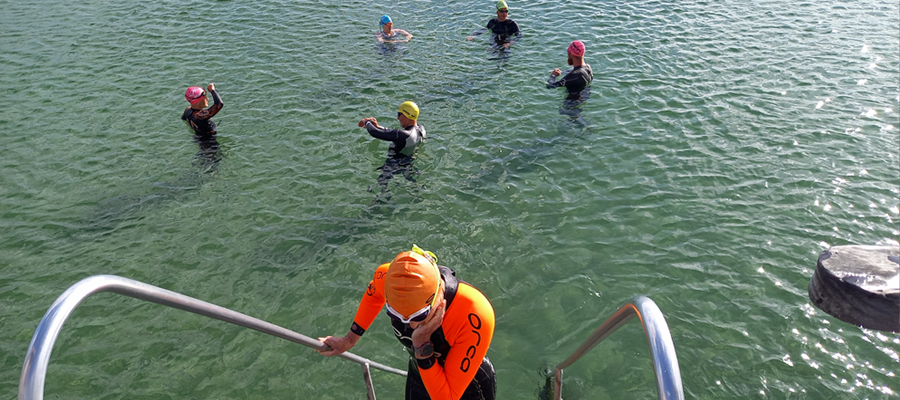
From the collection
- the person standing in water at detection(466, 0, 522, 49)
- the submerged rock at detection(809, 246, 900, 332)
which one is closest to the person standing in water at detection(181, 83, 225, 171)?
the person standing in water at detection(466, 0, 522, 49)

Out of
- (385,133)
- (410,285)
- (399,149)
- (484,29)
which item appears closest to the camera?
(410,285)

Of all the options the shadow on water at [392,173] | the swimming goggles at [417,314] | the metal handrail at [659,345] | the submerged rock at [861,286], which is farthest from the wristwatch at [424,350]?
the shadow on water at [392,173]

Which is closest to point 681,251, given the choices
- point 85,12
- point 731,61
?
point 731,61

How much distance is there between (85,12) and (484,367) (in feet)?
67.7

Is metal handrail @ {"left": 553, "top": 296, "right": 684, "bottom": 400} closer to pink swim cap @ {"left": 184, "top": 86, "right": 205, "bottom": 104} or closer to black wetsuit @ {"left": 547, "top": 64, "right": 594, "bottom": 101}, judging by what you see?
black wetsuit @ {"left": 547, "top": 64, "right": 594, "bottom": 101}

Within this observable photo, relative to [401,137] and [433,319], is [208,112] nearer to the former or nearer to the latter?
[401,137]

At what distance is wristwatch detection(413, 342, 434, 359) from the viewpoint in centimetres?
362

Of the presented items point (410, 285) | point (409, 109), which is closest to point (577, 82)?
point (409, 109)

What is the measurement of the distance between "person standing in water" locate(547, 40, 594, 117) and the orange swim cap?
8.76m

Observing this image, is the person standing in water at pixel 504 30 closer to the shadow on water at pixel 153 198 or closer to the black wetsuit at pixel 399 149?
the black wetsuit at pixel 399 149

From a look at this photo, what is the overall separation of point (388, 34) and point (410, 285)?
13.2m

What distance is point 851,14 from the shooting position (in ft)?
50.2

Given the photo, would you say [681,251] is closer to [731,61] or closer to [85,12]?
[731,61]

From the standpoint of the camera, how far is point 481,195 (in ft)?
30.5
